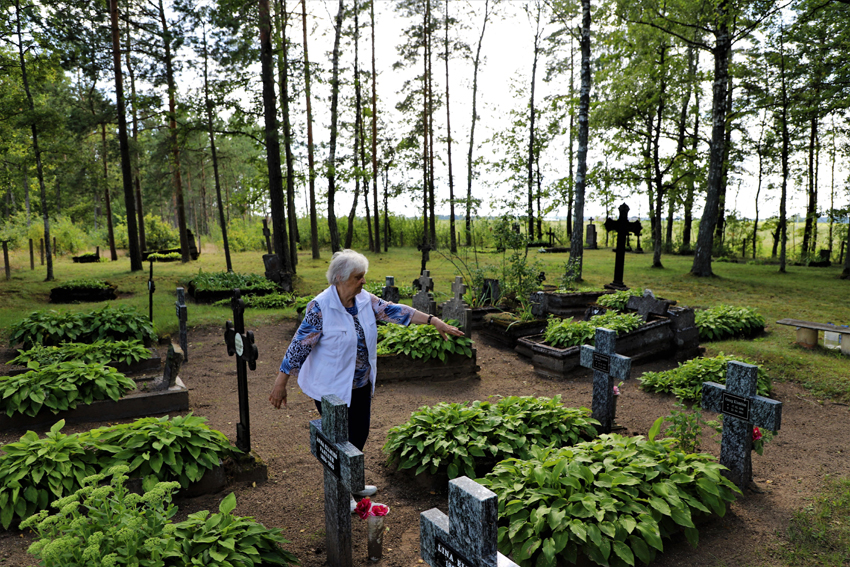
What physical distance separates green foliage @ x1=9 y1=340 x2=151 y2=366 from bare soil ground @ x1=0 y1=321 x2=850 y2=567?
82 cm

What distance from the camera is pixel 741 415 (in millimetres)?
4031

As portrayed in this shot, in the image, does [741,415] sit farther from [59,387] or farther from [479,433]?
[59,387]

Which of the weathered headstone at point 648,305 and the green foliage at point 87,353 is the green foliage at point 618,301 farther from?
the green foliage at point 87,353

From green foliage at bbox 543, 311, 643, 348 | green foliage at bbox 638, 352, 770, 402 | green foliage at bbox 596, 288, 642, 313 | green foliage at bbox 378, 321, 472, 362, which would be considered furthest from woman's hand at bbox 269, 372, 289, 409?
green foliage at bbox 596, 288, 642, 313

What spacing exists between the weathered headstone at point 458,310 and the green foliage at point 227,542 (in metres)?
4.85

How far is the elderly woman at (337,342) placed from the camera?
3326mm

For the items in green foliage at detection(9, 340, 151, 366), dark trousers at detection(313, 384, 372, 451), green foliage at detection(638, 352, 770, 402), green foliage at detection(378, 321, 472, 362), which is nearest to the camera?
dark trousers at detection(313, 384, 372, 451)

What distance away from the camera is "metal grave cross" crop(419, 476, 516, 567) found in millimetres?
1791

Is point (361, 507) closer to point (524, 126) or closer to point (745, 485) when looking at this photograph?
point (745, 485)

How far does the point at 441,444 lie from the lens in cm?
416

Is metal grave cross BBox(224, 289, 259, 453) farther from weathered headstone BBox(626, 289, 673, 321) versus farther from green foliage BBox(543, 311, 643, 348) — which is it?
weathered headstone BBox(626, 289, 673, 321)

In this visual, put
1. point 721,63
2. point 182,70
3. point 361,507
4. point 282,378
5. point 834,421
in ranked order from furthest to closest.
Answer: point 182,70, point 721,63, point 834,421, point 282,378, point 361,507

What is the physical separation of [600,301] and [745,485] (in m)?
6.59

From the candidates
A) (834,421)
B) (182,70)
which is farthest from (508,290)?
(182,70)
